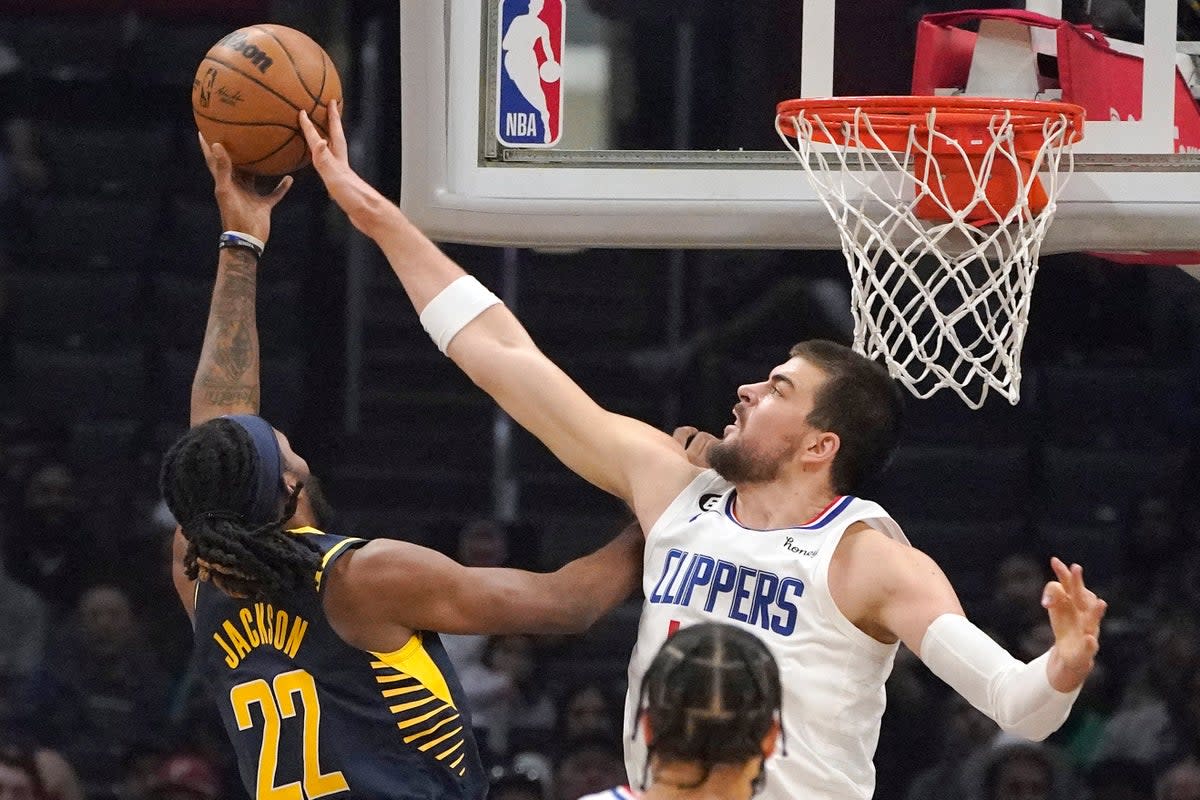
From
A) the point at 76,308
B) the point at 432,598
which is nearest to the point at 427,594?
the point at 432,598

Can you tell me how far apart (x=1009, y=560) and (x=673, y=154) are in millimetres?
2807

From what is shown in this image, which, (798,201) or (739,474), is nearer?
(739,474)

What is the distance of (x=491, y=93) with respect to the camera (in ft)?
12.4

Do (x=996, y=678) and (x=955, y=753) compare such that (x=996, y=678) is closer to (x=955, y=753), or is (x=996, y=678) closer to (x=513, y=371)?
(x=513, y=371)

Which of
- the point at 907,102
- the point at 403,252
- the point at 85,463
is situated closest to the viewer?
the point at 403,252

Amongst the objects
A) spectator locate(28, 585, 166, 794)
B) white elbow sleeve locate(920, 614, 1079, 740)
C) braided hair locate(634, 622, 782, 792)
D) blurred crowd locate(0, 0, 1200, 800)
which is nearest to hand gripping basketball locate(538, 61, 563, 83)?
white elbow sleeve locate(920, 614, 1079, 740)

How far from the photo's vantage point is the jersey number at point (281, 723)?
2.88m

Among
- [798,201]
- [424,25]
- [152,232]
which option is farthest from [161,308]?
[798,201]

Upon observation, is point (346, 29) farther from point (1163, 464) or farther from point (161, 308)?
point (1163, 464)

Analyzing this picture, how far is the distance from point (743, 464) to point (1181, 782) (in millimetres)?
3265

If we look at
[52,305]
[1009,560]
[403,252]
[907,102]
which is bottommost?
[1009,560]

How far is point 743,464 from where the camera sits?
119 inches

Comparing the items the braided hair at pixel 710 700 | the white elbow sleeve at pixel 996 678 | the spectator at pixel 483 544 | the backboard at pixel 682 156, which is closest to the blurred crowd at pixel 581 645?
the spectator at pixel 483 544

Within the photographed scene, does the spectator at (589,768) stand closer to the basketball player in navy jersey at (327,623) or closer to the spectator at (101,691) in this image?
the spectator at (101,691)
